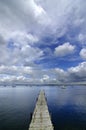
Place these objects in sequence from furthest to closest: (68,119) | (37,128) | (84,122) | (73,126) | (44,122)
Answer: (68,119)
(84,122)
(73,126)
(44,122)
(37,128)

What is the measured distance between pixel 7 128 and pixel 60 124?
16.9 m

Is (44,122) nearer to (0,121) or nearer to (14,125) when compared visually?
(14,125)

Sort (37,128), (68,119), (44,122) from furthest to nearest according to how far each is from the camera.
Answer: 1. (68,119)
2. (44,122)
3. (37,128)

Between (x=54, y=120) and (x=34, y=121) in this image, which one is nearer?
(x=34, y=121)

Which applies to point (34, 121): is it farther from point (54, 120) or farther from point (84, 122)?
point (84, 122)

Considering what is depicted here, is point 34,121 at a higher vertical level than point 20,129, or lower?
higher

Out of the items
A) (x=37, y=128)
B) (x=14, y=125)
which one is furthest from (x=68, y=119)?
(x=37, y=128)

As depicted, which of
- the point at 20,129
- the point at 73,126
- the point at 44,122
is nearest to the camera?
Result: the point at 44,122

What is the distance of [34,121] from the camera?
37594mm

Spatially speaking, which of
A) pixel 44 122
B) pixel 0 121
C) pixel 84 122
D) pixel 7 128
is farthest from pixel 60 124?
pixel 0 121

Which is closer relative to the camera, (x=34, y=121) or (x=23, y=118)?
(x=34, y=121)

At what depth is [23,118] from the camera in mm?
52844

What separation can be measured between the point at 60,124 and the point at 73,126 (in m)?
4.39

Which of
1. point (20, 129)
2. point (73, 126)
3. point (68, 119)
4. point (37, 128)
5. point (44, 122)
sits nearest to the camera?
point (37, 128)
